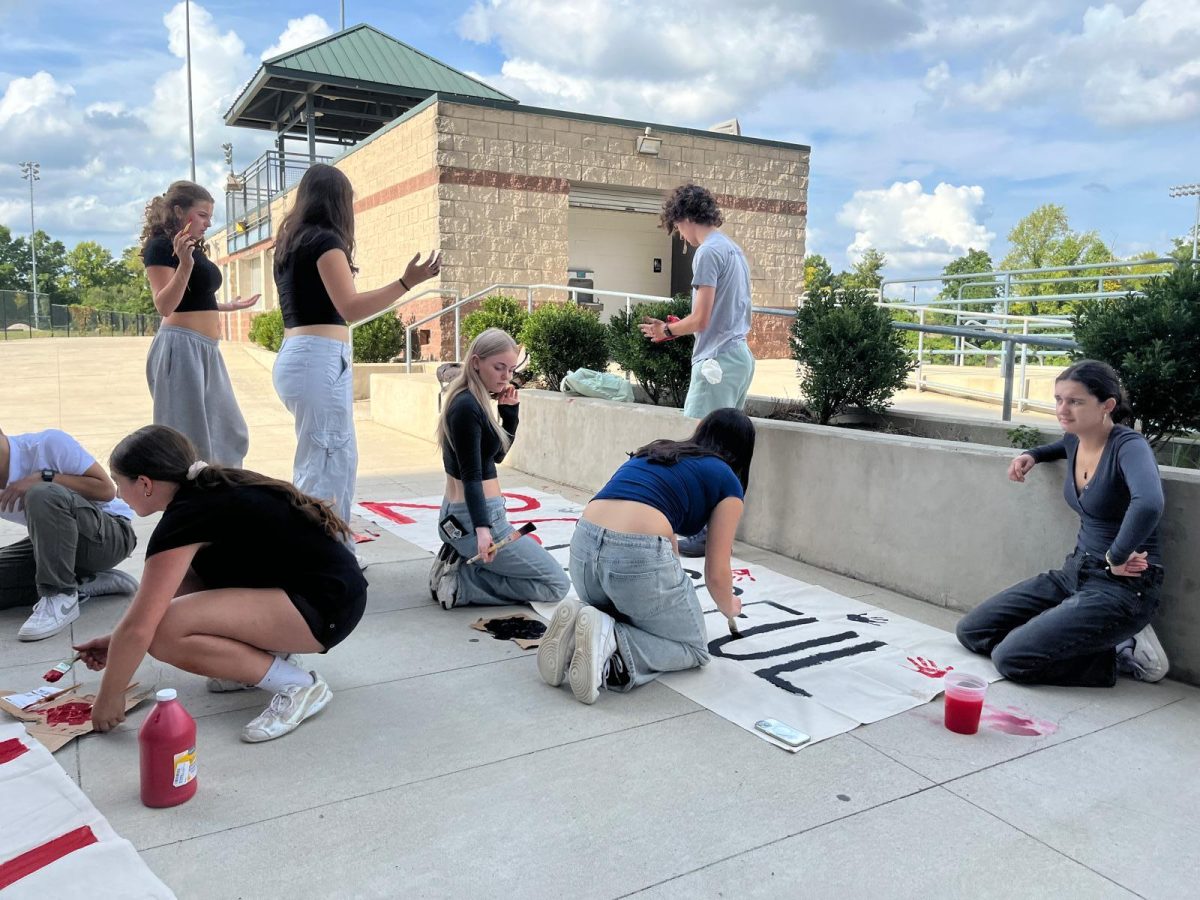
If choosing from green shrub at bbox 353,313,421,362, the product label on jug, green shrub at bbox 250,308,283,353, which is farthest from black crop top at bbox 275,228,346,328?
green shrub at bbox 250,308,283,353

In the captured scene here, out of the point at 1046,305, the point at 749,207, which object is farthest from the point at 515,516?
the point at 1046,305

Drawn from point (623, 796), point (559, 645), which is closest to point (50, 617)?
point (559, 645)

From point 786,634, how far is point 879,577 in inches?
39.9

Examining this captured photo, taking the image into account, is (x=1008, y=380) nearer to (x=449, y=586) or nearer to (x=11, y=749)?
(x=449, y=586)

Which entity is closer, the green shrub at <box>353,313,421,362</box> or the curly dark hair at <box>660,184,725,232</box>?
the curly dark hair at <box>660,184,725,232</box>

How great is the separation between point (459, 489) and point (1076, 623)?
2601 millimetres

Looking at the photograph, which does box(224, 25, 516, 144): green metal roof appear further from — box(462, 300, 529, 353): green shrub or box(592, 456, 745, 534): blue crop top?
box(592, 456, 745, 534): blue crop top

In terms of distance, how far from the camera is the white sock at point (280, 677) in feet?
9.71

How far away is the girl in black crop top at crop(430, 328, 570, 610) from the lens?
3879 mm

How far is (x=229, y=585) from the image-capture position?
288 centimetres

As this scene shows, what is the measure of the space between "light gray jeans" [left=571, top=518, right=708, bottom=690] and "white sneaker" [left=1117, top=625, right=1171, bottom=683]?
64.3 inches

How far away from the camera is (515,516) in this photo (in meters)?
6.14

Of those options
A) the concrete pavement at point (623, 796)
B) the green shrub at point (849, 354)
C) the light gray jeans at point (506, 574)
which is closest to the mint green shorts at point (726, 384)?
the green shrub at point (849, 354)

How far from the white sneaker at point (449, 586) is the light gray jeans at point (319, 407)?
1.92 feet
